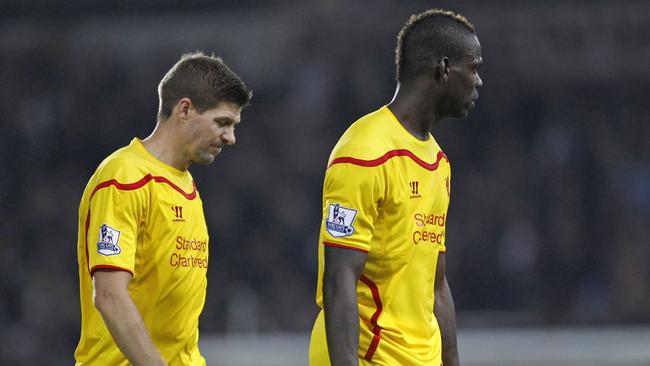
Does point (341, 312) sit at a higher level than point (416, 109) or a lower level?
lower

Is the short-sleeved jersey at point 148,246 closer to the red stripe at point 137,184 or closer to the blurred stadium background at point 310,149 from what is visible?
the red stripe at point 137,184

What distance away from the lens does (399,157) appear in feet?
13.3

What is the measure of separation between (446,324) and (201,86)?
4.19 ft

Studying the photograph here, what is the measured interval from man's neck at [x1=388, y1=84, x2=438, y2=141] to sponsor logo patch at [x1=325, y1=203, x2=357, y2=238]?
0.45 m

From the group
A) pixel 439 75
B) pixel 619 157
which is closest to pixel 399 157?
pixel 439 75

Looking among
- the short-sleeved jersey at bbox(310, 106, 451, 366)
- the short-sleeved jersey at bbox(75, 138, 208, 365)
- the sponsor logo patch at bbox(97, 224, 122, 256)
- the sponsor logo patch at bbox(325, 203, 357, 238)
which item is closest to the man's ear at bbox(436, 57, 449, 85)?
the short-sleeved jersey at bbox(310, 106, 451, 366)

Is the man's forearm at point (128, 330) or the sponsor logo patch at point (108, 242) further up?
the sponsor logo patch at point (108, 242)

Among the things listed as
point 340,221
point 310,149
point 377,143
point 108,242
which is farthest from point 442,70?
point 310,149

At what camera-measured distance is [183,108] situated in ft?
14.1

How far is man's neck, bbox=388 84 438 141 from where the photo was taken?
4164 mm

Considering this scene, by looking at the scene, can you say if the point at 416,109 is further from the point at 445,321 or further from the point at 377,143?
the point at 445,321

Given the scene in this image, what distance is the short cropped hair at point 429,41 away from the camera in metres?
4.12

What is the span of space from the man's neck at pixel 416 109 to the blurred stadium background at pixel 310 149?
7309mm

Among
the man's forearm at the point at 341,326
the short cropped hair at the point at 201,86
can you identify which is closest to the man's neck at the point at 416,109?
the short cropped hair at the point at 201,86
